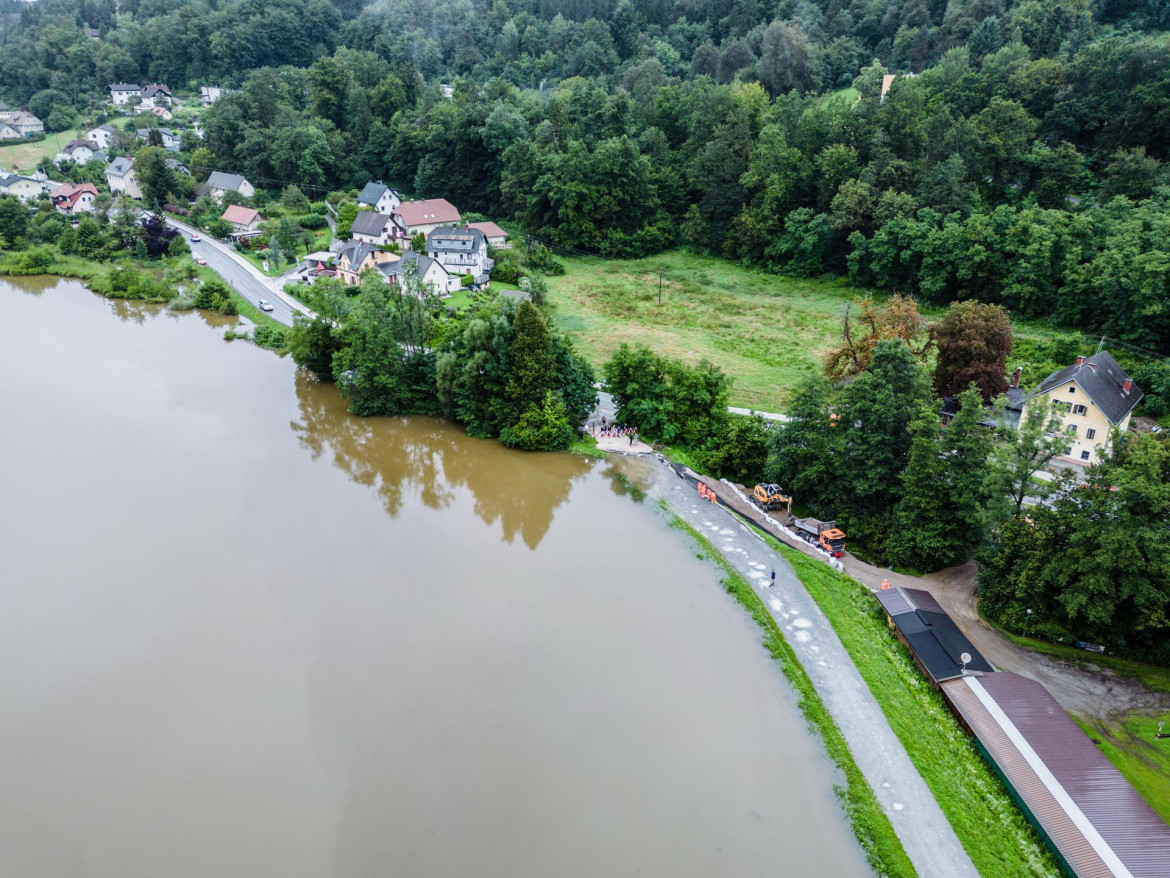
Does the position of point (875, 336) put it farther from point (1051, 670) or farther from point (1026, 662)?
point (1051, 670)

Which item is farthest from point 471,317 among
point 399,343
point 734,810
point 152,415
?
point 734,810

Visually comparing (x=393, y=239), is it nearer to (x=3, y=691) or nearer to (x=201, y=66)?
(x=3, y=691)

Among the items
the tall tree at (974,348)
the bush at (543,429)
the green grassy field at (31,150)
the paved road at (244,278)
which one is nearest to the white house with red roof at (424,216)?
the paved road at (244,278)

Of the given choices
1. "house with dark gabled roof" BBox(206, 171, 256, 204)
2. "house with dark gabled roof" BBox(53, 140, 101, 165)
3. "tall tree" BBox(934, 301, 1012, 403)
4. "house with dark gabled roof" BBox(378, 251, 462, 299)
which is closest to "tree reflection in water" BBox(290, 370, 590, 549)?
"house with dark gabled roof" BBox(378, 251, 462, 299)

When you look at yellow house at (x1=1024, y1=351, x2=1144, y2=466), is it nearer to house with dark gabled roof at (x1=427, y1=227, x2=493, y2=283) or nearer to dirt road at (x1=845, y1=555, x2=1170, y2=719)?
dirt road at (x1=845, y1=555, x2=1170, y2=719)

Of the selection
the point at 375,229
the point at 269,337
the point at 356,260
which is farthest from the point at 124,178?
the point at 269,337
